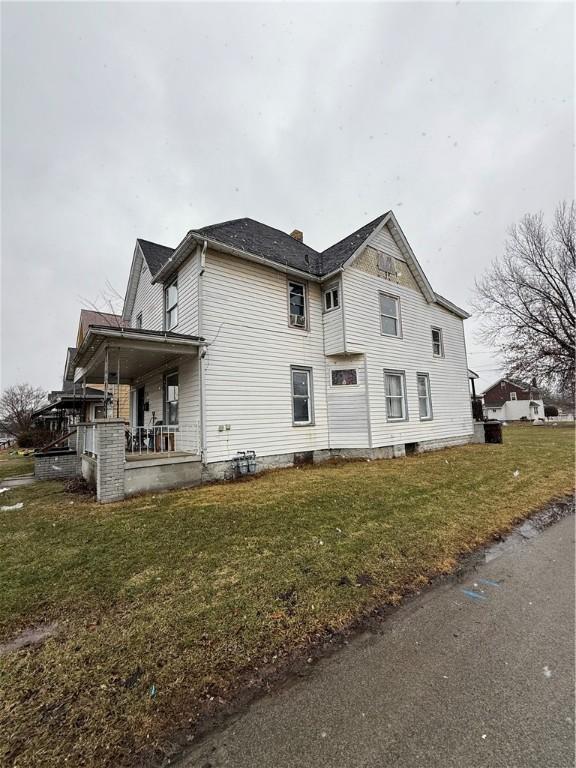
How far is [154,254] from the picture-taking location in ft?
40.7

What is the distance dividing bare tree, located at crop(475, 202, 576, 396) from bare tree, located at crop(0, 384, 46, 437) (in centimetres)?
3990

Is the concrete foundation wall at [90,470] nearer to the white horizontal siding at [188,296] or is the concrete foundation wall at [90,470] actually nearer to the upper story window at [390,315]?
the white horizontal siding at [188,296]

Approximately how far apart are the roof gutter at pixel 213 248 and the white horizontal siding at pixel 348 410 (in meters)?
3.09

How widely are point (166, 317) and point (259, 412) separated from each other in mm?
4558

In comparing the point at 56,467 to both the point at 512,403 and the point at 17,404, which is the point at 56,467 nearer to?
the point at 17,404

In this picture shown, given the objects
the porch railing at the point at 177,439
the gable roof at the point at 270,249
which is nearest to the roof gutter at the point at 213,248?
the gable roof at the point at 270,249

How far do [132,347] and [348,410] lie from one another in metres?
6.83

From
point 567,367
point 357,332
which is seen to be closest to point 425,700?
point 357,332

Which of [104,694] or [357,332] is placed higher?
[357,332]

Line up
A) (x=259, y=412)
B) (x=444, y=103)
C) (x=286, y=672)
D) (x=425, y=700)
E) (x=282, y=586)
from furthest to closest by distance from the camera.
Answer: (x=444, y=103) < (x=259, y=412) < (x=282, y=586) < (x=286, y=672) < (x=425, y=700)

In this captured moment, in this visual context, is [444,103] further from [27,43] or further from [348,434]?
[27,43]

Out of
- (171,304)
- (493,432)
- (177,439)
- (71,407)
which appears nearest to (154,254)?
(171,304)

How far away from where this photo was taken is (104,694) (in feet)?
6.46

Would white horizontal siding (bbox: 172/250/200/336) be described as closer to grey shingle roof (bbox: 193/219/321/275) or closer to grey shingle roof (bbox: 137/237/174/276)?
grey shingle roof (bbox: 193/219/321/275)
